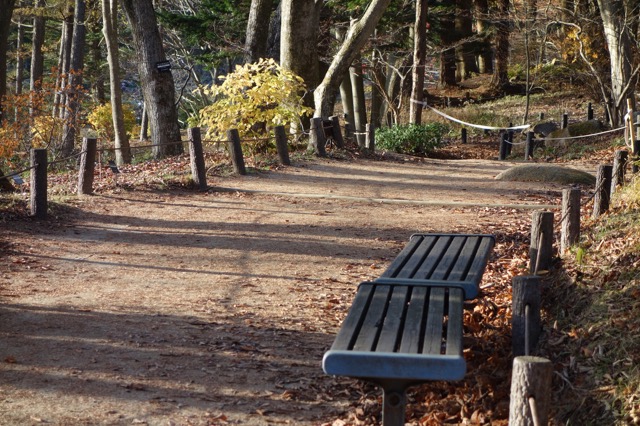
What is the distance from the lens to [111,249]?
909 centimetres

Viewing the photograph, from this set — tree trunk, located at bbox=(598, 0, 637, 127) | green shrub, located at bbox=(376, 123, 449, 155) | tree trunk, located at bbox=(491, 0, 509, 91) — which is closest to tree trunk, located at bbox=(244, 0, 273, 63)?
green shrub, located at bbox=(376, 123, 449, 155)

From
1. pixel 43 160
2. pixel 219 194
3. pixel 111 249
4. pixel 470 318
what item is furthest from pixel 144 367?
pixel 219 194

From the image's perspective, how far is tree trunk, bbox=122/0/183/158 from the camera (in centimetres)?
1861

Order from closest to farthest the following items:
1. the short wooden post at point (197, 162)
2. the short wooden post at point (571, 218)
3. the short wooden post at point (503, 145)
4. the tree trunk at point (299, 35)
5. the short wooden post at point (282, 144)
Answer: the short wooden post at point (571, 218), the short wooden post at point (197, 162), the short wooden post at point (282, 144), the tree trunk at point (299, 35), the short wooden post at point (503, 145)

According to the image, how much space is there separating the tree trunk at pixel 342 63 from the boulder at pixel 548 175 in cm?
579

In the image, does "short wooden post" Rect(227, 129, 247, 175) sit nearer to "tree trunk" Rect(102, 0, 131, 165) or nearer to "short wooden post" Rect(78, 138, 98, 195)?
"short wooden post" Rect(78, 138, 98, 195)

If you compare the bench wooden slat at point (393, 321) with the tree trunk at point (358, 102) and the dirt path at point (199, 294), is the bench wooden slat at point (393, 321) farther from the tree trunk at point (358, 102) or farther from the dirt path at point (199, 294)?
the tree trunk at point (358, 102)

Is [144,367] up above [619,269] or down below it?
below

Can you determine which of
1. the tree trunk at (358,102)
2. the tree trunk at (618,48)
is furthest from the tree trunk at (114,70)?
the tree trunk at (618,48)

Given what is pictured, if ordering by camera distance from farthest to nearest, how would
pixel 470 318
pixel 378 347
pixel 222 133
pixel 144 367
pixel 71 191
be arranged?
1. pixel 222 133
2. pixel 71 191
3. pixel 470 318
4. pixel 144 367
5. pixel 378 347

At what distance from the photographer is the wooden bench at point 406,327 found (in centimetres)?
366

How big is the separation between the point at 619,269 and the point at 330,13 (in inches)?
965

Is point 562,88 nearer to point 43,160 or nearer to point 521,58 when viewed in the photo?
point 521,58

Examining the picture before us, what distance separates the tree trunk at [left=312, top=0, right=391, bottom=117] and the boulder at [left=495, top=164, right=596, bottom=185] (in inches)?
228
